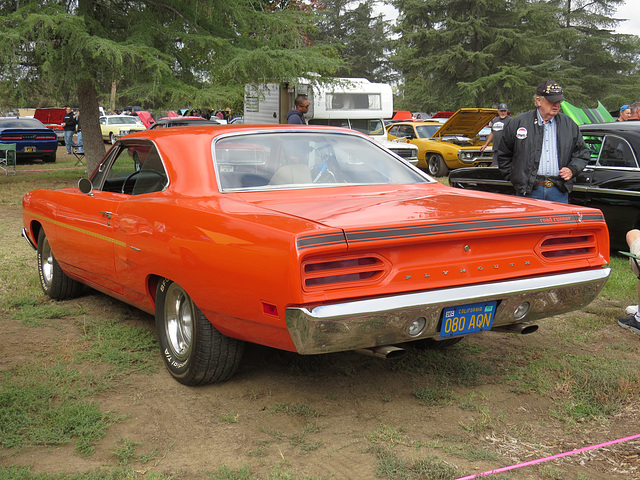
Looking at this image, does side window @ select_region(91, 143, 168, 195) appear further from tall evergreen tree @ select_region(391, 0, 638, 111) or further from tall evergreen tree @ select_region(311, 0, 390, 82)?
tall evergreen tree @ select_region(311, 0, 390, 82)

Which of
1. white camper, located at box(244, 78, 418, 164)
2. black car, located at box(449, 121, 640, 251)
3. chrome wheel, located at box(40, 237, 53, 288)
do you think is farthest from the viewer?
white camper, located at box(244, 78, 418, 164)

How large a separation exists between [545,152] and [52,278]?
Answer: 4.25m

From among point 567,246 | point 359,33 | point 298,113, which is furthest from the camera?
point 359,33

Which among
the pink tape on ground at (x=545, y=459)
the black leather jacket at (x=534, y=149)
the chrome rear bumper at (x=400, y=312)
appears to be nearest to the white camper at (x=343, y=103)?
the black leather jacket at (x=534, y=149)

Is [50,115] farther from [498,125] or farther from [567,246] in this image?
[567,246]

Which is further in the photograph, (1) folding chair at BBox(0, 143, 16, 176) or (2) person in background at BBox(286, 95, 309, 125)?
(1) folding chair at BBox(0, 143, 16, 176)

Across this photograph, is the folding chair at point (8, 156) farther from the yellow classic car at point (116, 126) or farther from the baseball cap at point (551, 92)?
the yellow classic car at point (116, 126)

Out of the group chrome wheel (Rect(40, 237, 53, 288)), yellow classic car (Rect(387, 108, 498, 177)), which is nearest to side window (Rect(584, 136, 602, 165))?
chrome wheel (Rect(40, 237, 53, 288))

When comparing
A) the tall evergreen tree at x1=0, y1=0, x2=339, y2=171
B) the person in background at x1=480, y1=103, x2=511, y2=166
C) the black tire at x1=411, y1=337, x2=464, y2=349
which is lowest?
the black tire at x1=411, y1=337, x2=464, y2=349

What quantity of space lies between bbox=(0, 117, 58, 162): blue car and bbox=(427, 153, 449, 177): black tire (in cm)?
1148

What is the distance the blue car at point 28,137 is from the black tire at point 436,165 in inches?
452

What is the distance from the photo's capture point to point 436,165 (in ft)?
54.7

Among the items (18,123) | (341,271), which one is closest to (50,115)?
(18,123)

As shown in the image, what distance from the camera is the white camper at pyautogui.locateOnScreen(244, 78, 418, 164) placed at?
1539cm
